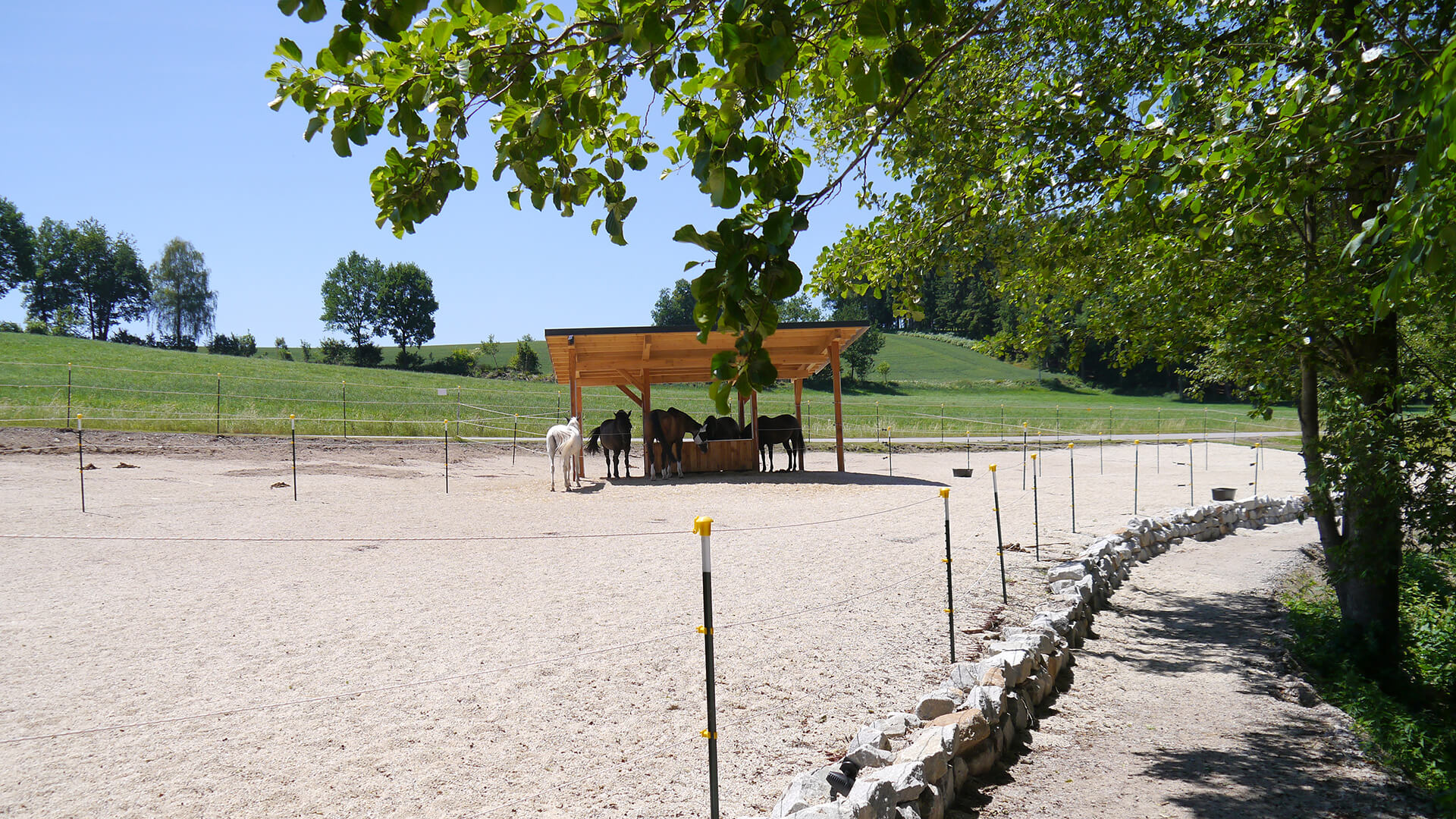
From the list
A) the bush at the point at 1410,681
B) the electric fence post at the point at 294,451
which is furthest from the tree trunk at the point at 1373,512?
the electric fence post at the point at 294,451

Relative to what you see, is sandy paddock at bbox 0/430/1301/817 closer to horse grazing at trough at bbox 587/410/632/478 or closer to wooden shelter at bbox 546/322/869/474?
wooden shelter at bbox 546/322/869/474

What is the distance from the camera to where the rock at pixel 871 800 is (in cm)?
312

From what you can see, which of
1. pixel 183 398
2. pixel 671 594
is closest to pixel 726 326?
pixel 671 594

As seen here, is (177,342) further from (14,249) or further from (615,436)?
(615,436)

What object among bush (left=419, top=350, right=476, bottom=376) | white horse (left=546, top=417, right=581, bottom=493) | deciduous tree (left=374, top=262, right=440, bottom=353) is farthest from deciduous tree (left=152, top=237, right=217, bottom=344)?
white horse (left=546, top=417, right=581, bottom=493)

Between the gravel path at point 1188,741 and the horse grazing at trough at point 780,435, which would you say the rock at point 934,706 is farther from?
the horse grazing at trough at point 780,435

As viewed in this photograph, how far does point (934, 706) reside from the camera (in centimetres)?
439

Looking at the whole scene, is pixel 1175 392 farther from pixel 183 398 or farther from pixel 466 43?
pixel 466 43

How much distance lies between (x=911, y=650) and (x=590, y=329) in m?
11.6

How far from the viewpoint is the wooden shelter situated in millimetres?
16703

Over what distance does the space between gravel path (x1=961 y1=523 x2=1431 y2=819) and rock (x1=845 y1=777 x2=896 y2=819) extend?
0.85 meters

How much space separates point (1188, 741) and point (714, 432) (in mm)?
14020

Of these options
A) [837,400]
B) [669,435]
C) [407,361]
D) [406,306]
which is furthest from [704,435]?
[406,306]

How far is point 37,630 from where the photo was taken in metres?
5.65
